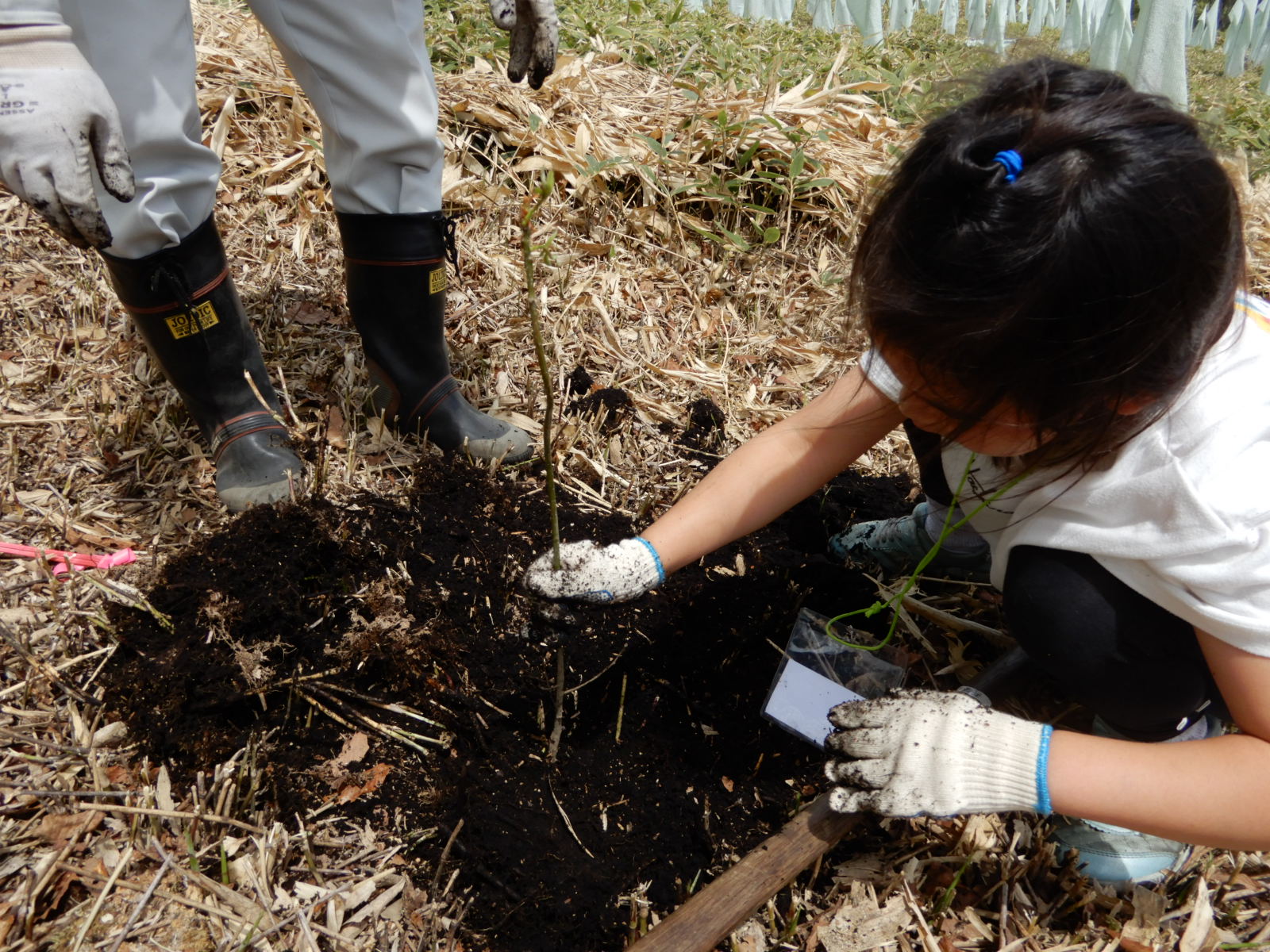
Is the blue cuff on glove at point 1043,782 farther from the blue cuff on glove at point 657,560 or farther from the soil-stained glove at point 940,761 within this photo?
the blue cuff on glove at point 657,560

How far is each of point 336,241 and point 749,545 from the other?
1873 mm

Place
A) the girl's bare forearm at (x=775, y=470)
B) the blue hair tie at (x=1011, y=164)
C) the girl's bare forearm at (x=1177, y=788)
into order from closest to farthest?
1. the blue hair tie at (x=1011, y=164)
2. the girl's bare forearm at (x=1177, y=788)
3. the girl's bare forearm at (x=775, y=470)

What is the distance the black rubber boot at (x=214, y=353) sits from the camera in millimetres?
1727

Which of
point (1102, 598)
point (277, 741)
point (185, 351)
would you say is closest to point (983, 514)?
point (1102, 598)

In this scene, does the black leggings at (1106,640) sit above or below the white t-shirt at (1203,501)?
below

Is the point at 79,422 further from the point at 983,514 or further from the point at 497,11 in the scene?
the point at 983,514

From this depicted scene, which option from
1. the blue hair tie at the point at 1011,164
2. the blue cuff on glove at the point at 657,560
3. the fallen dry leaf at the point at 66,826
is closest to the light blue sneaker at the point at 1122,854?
the blue cuff on glove at the point at 657,560

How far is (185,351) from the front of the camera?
5.99 ft

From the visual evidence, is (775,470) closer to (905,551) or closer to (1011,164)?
(905,551)

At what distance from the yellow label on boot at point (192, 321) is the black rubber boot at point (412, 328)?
0.35m

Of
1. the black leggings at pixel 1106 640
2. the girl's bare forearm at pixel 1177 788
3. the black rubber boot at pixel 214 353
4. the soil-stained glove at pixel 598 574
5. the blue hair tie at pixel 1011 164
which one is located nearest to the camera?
the blue hair tie at pixel 1011 164

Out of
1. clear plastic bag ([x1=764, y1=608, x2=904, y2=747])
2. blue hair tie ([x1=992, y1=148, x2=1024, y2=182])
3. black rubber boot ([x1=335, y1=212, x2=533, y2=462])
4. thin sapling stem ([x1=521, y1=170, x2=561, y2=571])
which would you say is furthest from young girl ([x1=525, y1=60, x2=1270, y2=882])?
black rubber boot ([x1=335, y1=212, x2=533, y2=462])

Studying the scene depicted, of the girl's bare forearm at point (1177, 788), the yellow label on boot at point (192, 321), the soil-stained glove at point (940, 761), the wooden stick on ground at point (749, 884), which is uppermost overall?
the yellow label on boot at point (192, 321)

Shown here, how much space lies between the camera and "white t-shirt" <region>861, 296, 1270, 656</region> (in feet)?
3.53
